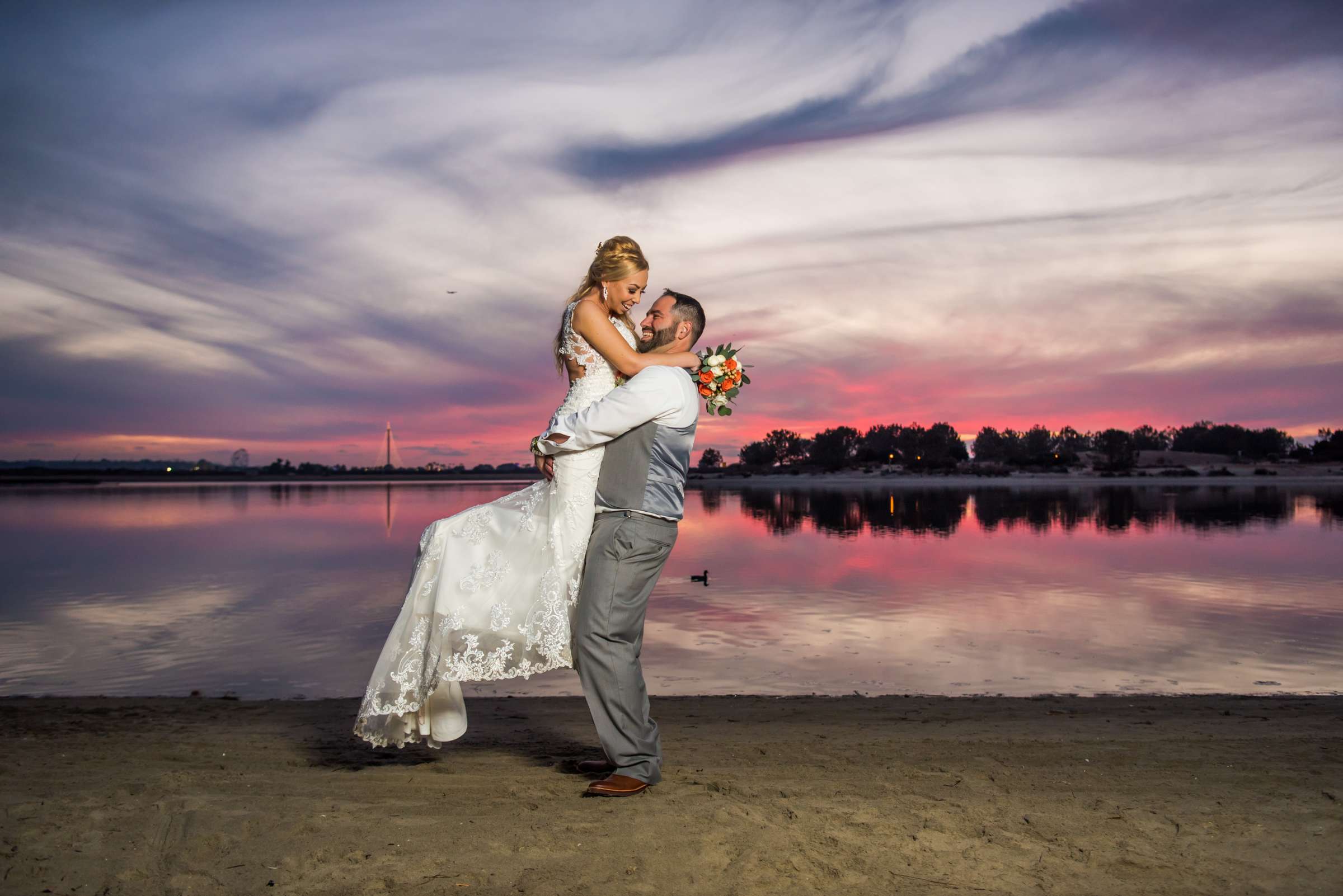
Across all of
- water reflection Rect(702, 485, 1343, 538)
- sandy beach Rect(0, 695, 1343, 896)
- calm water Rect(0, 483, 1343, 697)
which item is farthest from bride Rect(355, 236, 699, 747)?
water reflection Rect(702, 485, 1343, 538)

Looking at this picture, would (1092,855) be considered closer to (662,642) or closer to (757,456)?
(662,642)

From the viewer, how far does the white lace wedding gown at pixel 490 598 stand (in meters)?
5.02

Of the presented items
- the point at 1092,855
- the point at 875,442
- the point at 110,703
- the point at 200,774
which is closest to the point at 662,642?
the point at 110,703

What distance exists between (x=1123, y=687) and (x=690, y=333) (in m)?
6.89

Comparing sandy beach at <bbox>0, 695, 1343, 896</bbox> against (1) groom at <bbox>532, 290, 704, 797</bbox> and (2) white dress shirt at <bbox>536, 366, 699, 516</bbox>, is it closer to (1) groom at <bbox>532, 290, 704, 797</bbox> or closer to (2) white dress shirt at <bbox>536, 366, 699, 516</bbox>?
(1) groom at <bbox>532, 290, 704, 797</bbox>

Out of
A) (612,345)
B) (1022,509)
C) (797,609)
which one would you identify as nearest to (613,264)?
(612,345)

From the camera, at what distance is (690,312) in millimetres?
5301

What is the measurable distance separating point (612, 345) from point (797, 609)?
10.4m

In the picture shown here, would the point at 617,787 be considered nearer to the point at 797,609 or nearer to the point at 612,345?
the point at 612,345

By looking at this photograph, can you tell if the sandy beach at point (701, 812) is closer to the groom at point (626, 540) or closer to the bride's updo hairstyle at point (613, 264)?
the groom at point (626, 540)

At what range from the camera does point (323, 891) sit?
397cm

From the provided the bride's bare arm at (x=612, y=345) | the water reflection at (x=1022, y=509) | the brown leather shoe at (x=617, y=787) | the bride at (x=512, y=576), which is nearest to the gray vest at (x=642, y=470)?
the bride at (x=512, y=576)

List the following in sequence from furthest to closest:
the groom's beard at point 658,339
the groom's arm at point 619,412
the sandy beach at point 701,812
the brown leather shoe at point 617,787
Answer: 1. the groom's beard at point 658,339
2. the brown leather shoe at point 617,787
3. the groom's arm at point 619,412
4. the sandy beach at point 701,812

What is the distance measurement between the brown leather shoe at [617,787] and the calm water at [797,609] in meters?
4.22
